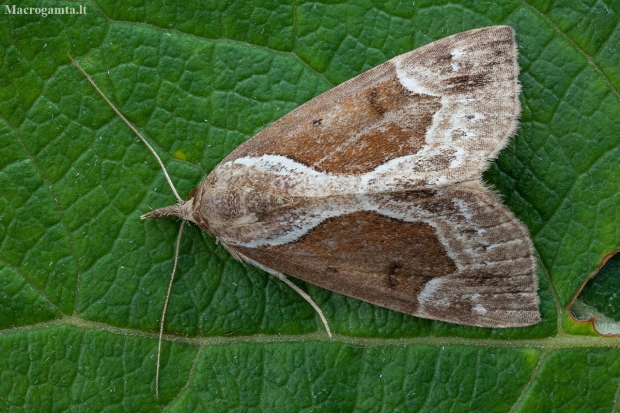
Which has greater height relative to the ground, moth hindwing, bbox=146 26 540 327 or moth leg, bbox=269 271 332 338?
moth hindwing, bbox=146 26 540 327

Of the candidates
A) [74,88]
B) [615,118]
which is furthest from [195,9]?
[615,118]

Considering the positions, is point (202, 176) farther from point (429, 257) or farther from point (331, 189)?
point (429, 257)

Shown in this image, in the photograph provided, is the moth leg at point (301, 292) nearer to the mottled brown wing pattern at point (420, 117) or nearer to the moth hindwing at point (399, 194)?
the moth hindwing at point (399, 194)

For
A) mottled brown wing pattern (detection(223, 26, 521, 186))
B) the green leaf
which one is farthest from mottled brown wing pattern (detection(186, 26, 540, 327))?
the green leaf

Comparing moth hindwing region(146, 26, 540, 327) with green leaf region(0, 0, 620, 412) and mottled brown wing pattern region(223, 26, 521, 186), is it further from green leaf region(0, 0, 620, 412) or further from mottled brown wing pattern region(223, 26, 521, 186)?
green leaf region(0, 0, 620, 412)

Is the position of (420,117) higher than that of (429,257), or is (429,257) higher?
(420,117)

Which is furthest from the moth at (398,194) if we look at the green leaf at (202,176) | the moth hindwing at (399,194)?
the green leaf at (202,176)

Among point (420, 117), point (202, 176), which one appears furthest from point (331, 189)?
point (202, 176)
